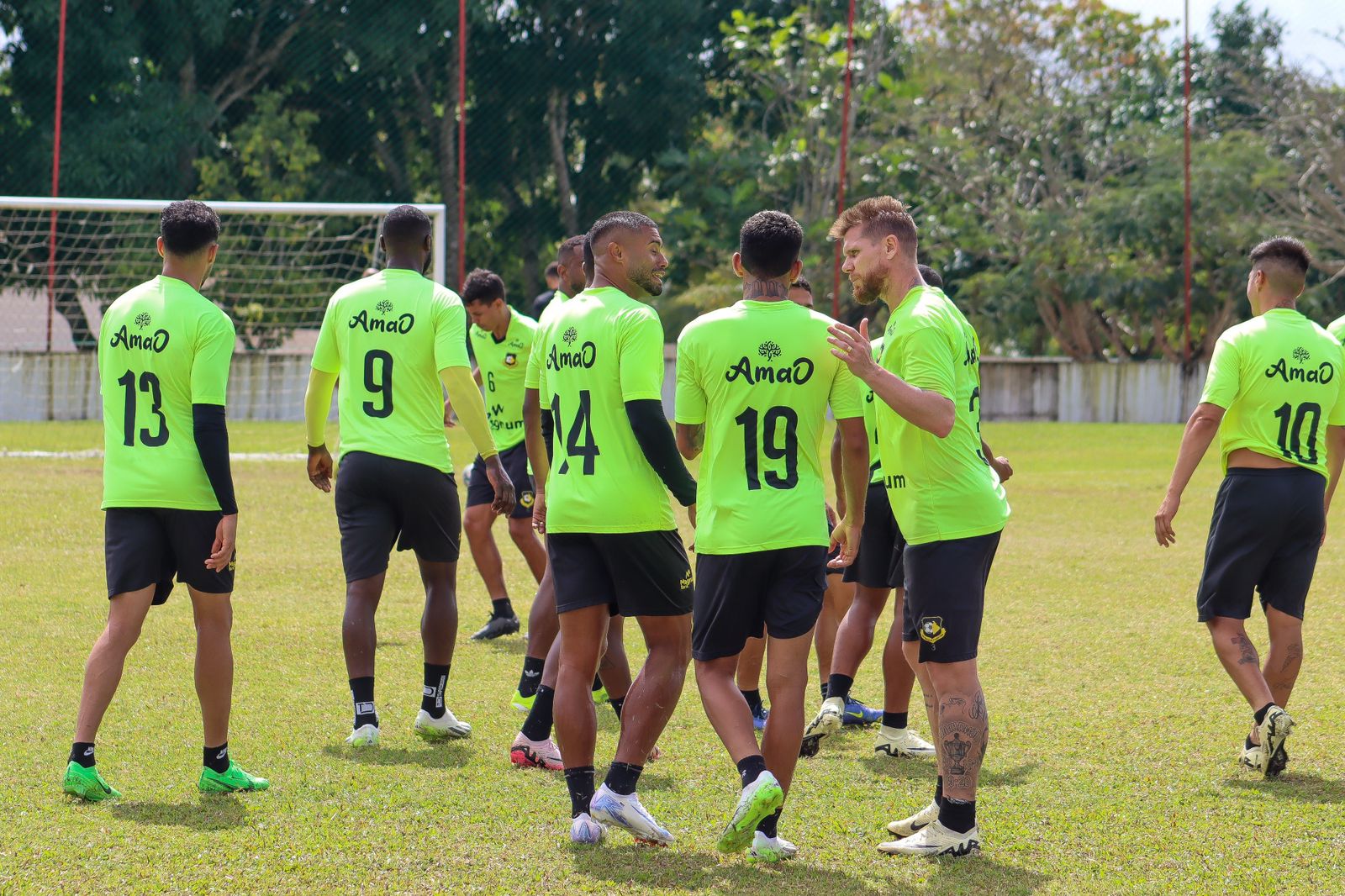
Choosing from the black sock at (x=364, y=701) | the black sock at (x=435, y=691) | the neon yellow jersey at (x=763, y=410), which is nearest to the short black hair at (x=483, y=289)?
the black sock at (x=435, y=691)

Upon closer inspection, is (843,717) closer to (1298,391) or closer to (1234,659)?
(1234,659)

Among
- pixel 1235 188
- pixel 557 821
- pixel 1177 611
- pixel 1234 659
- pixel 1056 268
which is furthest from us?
pixel 1056 268

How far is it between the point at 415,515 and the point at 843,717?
2123 millimetres

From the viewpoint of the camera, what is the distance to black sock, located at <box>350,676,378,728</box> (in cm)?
617

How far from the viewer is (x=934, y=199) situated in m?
32.2

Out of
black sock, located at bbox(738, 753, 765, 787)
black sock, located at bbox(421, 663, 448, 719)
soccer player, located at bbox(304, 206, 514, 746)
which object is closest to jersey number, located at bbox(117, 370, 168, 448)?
soccer player, located at bbox(304, 206, 514, 746)

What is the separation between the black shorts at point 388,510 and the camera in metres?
6.23

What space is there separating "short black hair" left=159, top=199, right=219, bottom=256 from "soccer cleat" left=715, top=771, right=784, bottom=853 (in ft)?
9.25

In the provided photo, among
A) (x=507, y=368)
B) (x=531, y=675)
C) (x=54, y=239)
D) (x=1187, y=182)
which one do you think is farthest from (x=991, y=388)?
(x=531, y=675)

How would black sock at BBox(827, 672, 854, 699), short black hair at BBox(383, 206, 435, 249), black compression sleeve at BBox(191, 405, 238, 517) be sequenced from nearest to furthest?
black compression sleeve at BBox(191, 405, 238, 517) → short black hair at BBox(383, 206, 435, 249) → black sock at BBox(827, 672, 854, 699)

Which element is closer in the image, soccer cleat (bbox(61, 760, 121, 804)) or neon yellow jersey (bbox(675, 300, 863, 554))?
neon yellow jersey (bbox(675, 300, 863, 554))

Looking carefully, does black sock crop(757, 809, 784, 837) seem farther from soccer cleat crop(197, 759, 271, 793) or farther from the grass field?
soccer cleat crop(197, 759, 271, 793)

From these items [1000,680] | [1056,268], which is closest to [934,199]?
[1056,268]

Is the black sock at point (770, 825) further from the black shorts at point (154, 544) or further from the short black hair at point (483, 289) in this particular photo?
the short black hair at point (483, 289)
